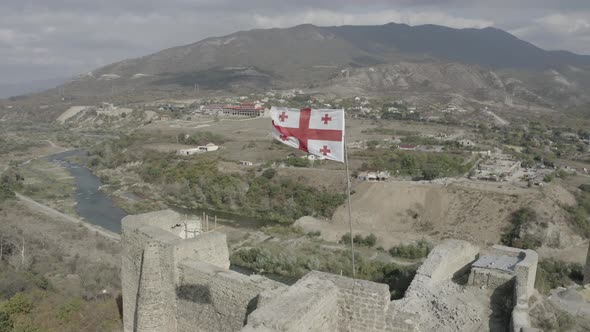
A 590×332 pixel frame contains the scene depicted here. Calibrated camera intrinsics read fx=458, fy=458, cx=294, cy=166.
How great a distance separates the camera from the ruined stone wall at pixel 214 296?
7.58 metres

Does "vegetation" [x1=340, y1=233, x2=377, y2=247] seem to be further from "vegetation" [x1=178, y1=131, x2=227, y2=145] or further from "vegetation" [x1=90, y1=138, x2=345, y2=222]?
"vegetation" [x1=178, y1=131, x2=227, y2=145]

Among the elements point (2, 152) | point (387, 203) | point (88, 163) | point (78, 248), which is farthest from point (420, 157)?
point (2, 152)

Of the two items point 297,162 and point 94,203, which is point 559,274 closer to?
point 297,162

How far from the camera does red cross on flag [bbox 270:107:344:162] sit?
8055 mm

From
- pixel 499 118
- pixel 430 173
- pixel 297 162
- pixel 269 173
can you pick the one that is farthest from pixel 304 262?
pixel 499 118

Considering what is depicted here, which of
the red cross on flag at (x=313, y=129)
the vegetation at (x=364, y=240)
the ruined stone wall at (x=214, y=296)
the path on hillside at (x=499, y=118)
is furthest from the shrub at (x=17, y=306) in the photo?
the path on hillside at (x=499, y=118)

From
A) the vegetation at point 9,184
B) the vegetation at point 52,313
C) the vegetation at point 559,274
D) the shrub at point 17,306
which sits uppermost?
the shrub at point 17,306

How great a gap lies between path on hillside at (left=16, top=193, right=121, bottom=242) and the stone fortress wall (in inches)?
808

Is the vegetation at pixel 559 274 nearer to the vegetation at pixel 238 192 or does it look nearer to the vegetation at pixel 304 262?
the vegetation at pixel 304 262

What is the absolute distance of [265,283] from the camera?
24.5 ft

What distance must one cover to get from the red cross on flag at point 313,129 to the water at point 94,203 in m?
27.6

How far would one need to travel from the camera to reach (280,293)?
6094 millimetres

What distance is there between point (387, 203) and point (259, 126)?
4583 centimetres

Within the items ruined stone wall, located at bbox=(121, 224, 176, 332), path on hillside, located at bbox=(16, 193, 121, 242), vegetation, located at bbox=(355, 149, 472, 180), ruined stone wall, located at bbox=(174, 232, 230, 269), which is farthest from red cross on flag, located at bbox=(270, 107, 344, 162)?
vegetation, located at bbox=(355, 149, 472, 180)
